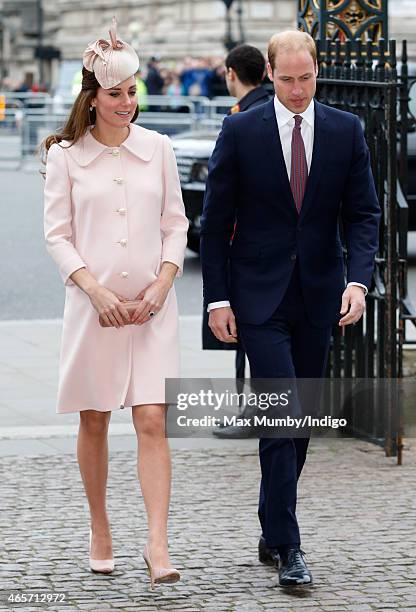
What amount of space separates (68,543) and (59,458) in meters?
1.59

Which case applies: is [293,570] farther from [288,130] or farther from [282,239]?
[288,130]

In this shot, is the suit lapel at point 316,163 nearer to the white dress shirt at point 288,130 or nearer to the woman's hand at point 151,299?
the white dress shirt at point 288,130

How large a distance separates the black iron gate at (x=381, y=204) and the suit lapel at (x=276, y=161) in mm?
2003

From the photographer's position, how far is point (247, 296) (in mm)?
5863

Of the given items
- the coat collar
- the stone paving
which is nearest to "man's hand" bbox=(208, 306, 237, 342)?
the coat collar

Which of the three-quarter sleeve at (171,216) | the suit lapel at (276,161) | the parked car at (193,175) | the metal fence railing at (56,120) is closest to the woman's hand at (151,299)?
the three-quarter sleeve at (171,216)

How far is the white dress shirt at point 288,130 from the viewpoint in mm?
5852

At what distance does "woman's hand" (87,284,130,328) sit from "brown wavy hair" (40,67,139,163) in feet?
1.74

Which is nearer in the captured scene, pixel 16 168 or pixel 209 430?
pixel 209 430

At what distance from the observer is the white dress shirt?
19.2 ft

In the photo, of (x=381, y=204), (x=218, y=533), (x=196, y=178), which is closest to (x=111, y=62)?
(x=218, y=533)

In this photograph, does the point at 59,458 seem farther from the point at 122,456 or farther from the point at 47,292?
the point at 47,292

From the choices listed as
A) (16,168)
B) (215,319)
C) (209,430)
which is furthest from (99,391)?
(16,168)

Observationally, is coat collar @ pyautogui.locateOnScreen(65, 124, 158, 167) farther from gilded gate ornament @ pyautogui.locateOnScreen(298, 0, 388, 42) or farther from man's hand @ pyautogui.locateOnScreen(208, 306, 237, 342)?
gilded gate ornament @ pyautogui.locateOnScreen(298, 0, 388, 42)
